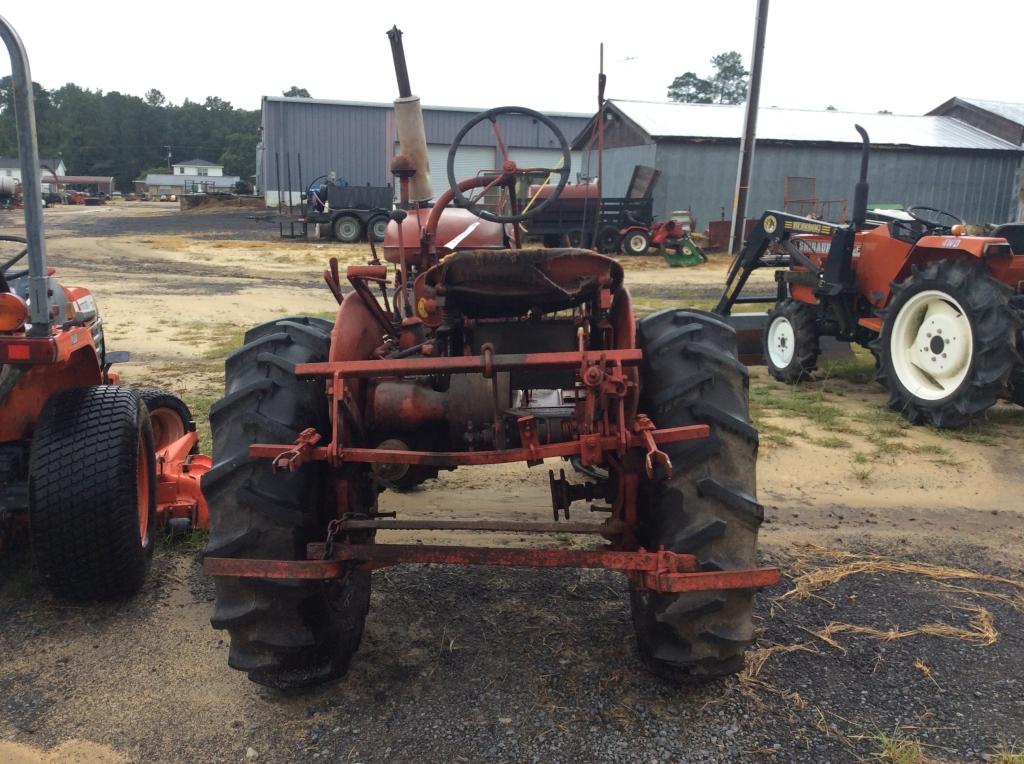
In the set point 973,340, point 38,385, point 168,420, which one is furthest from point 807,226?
point 38,385

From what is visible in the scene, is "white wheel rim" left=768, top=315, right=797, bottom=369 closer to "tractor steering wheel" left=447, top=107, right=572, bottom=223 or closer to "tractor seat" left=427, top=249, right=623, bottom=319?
"tractor steering wheel" left=447, top=107, right=572, bottom=223

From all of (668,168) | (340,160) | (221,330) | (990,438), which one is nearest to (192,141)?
(340,160)

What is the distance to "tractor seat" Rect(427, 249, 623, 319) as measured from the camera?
8.91 ft

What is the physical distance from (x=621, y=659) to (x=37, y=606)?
232cm

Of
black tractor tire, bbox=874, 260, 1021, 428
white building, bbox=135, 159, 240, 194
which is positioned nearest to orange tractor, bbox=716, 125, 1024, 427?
black tractor tire, bbox=874, 260, 1021, 428

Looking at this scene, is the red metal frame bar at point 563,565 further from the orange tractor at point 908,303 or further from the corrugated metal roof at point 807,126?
the corrugated metal roof at point 807,126

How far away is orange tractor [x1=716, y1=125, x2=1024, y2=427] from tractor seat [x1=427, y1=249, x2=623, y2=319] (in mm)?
4407

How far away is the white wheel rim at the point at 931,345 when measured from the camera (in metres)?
6.45

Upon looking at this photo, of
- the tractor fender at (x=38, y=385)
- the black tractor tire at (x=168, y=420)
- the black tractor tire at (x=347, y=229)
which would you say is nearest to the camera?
the tractor fender at (x=38, y=385)

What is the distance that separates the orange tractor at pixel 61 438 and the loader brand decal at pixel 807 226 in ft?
21.1

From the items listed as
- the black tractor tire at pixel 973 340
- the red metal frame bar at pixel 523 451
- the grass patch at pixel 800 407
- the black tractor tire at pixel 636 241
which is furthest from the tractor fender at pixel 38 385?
the black tractor tire at pixel 636 241

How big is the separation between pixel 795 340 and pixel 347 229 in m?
18.2

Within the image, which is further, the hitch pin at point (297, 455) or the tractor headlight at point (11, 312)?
the tractor headlight at point (11, 312)

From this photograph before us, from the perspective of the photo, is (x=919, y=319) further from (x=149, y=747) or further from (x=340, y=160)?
(x=340, y=160)
